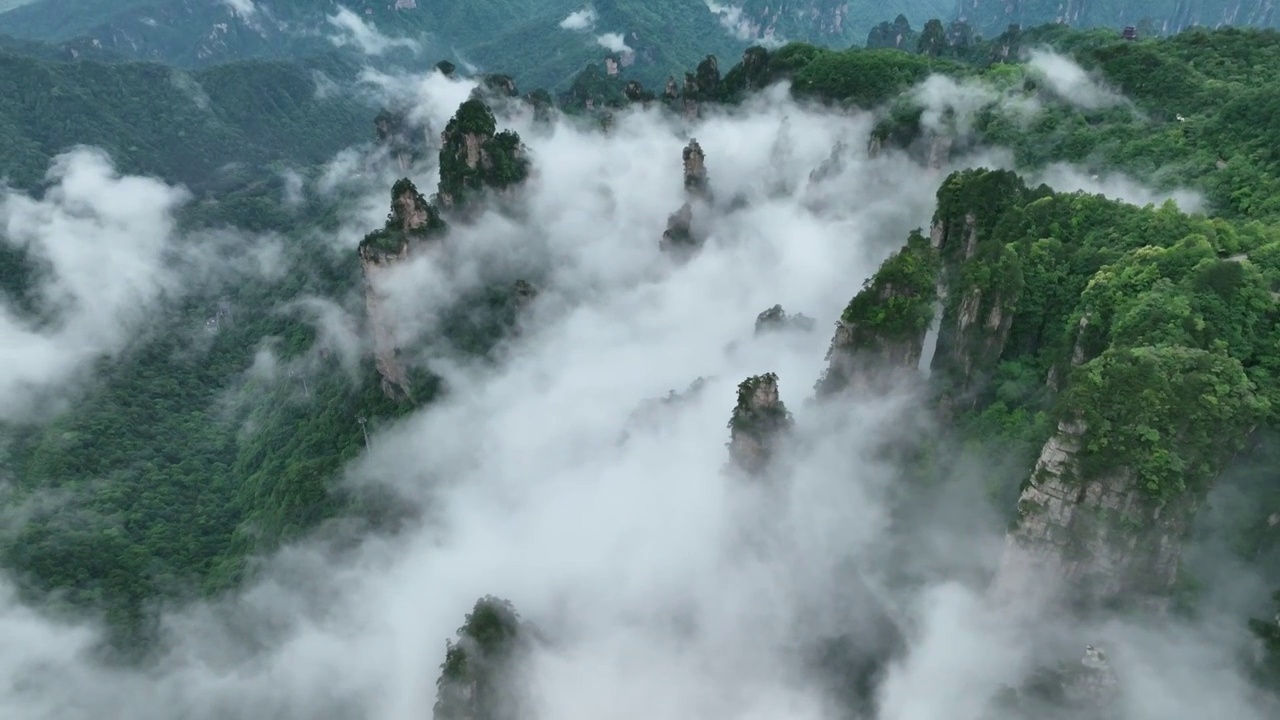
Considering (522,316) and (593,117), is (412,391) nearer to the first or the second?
(522,316)

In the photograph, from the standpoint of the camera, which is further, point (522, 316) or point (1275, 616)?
point (522, 316)

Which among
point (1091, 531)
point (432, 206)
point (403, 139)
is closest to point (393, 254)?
point (432, 206)

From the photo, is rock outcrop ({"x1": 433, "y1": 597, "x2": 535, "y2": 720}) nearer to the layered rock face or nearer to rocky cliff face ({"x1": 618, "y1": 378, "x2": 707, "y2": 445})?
rocky cliff face ({"x1": 618, "y1": 378, "x2": 707, "y2": 445})

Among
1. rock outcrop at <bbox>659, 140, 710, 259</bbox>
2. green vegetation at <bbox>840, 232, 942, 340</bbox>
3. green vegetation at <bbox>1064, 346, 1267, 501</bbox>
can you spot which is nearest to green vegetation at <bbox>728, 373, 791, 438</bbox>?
green vegetation at <bbox>840, 232, 942, 340</bbox>

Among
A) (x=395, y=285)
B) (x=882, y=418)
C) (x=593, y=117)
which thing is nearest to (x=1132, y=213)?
(x=882, y=418)

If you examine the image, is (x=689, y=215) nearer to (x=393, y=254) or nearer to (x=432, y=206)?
(x=432, y=206)

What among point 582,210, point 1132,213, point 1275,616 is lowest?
point 1275,616

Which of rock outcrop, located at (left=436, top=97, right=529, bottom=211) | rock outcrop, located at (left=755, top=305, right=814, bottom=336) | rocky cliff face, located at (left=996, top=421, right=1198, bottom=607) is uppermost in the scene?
rock outcrop, located at (left=436, top=97, right=529, bottom=211)

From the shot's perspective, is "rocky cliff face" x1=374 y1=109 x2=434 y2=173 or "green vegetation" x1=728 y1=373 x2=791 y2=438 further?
"rocky cliff face" x1=374 y1=109 x2=434 y2=173
